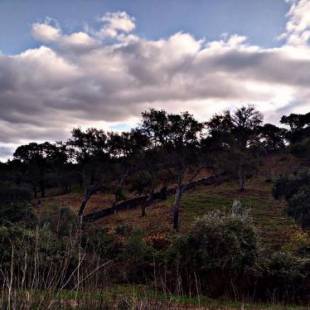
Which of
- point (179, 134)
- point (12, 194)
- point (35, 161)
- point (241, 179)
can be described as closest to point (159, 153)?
point (179, 134)

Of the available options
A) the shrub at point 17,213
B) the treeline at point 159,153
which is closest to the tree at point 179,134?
the treeline at point 159,153

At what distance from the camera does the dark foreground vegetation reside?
9633 mm

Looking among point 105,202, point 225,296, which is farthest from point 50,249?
point 105,202

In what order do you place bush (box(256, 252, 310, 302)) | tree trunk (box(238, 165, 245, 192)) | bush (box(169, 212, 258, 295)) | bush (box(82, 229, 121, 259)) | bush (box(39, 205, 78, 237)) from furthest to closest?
tree trunk (box(238, 165, 245, 192))
bush (box(39, 205, 78, 237))
bush (box(82, 229, 121, 259))
bush (box(169, 212, 258, 295))
bush (box(256, 252, 310, 302))

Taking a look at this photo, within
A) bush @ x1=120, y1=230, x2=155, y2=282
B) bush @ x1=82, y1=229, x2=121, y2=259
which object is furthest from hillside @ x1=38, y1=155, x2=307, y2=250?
bush @ x1=120, y1=230, x2=155, y2=282

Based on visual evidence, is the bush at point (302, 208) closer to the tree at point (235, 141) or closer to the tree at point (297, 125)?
the tree at point (235, 141)

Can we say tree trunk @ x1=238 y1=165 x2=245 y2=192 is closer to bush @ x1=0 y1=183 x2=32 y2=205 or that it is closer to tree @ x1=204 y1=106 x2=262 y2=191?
tree @ x1=204 y1=106 x2=262 y2=191

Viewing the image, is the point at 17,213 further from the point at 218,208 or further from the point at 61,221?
the point at 218,208

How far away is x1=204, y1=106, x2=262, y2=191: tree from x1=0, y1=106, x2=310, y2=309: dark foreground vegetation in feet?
0.59

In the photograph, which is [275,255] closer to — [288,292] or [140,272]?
[288,292]

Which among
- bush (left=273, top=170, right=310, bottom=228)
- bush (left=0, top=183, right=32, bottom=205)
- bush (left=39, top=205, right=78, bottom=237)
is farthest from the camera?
bush (left=0, top=183, right=32, bottom=205)

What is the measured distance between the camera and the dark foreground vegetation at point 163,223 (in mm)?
9633

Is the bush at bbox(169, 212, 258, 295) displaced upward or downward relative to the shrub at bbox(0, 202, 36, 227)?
downward

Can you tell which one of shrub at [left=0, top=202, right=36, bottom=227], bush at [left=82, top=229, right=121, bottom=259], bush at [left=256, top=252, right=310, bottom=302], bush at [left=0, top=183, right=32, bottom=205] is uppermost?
bush at [left=0, top=183, right=32, bottom=205]
